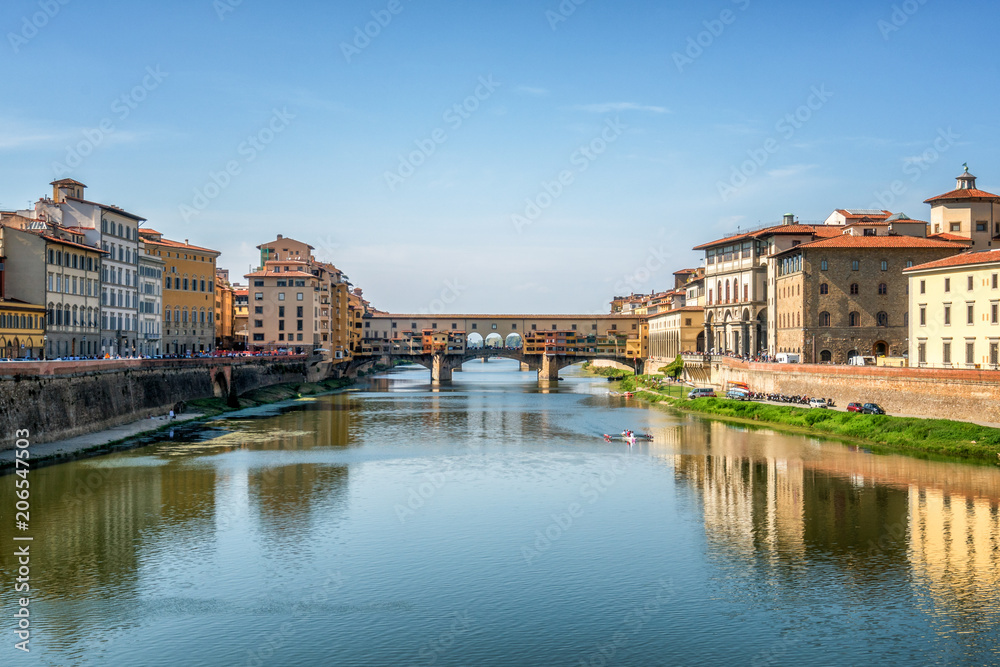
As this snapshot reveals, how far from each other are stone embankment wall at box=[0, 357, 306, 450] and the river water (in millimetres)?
4099

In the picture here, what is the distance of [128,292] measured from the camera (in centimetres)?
8550

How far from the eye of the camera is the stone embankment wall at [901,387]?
50688mm

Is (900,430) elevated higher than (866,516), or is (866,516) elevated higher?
(900,430)

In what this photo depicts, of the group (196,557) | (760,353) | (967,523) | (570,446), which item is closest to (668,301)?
(760,353)

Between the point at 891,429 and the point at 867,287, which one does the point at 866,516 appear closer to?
the point at 891,429

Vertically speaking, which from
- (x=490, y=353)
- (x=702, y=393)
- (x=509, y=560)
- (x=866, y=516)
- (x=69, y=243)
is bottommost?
(x=509, y=560)

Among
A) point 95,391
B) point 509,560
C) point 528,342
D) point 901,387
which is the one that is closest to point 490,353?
point 528,342

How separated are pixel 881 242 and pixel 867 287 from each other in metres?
4.06

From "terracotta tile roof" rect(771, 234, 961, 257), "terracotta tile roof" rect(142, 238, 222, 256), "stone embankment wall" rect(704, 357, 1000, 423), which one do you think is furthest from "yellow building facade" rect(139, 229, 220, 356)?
"terracotta tile roof" rect(771, 234, 961, 257)

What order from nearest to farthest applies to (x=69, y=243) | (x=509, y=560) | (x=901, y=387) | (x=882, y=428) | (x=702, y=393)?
(x=509, y=560)
(x=882, y=428)
(x=901, y=387)
(x=69, y=243)
(x=702, y=393)

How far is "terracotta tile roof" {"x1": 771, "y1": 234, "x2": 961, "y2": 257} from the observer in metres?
77.1

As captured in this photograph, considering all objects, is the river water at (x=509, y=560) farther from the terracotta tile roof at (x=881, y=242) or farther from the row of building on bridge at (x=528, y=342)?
the row of building on bridge at (x=528, y=342)

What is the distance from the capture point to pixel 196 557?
2891 cm

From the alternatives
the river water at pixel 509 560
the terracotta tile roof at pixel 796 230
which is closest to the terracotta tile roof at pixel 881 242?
the terracotta tile roof at pixel 796 230
